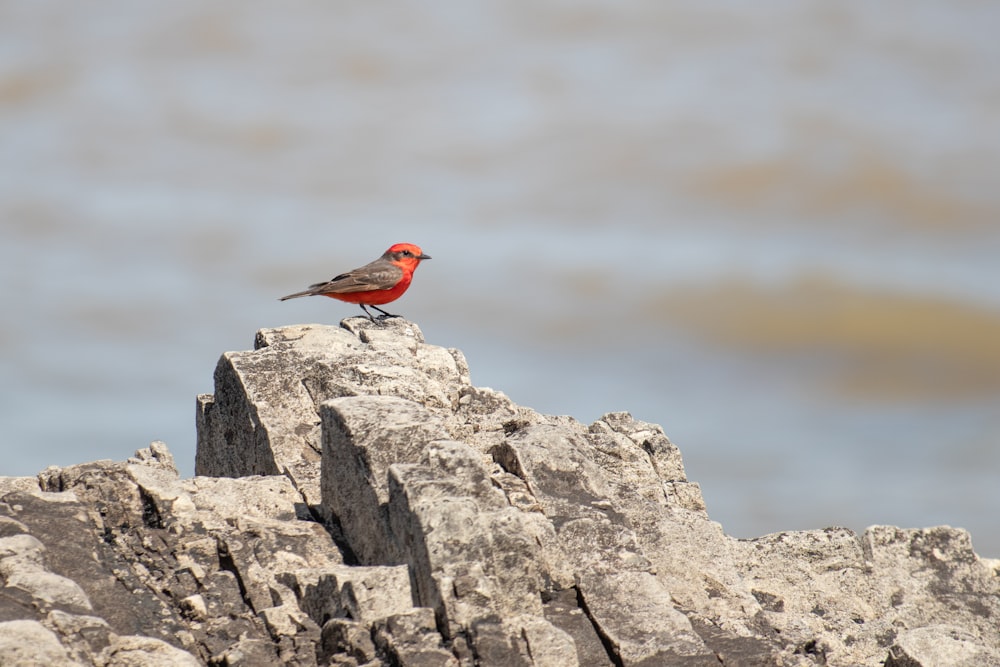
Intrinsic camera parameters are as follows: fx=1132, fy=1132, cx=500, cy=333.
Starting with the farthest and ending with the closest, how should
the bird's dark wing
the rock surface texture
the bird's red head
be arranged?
the bird's red head
the bird's dark wing
the rock surface texture

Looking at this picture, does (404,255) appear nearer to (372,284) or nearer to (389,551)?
(372,284)

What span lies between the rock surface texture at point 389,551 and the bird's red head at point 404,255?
3444 mm

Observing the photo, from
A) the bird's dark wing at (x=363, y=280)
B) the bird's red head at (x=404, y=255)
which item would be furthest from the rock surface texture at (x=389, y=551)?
the bird's red head at (x=404, y=255)

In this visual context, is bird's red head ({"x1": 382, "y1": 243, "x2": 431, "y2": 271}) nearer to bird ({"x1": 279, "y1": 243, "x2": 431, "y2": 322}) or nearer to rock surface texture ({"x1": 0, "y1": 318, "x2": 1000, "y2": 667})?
bird ({"x1": 279, "y1": 243, "x2": 431, "y2": 322})

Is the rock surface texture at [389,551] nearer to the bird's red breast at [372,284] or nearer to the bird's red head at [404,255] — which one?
the bird's red breast at [372,284]

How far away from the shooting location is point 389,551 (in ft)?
42.0

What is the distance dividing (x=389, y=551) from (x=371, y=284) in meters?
8.60

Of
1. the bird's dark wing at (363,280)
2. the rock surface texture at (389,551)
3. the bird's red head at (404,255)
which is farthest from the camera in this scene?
the bird's red head at (404,255)

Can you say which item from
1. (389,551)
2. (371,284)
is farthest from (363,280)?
(389,551)

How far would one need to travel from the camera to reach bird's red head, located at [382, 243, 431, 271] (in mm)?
21500

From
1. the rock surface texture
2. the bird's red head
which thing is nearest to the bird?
the bird's red head

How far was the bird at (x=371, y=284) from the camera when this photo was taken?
2067 cm

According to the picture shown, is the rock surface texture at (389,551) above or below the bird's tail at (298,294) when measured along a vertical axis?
below

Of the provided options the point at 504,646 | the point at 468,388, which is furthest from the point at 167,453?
the point at 504,646
